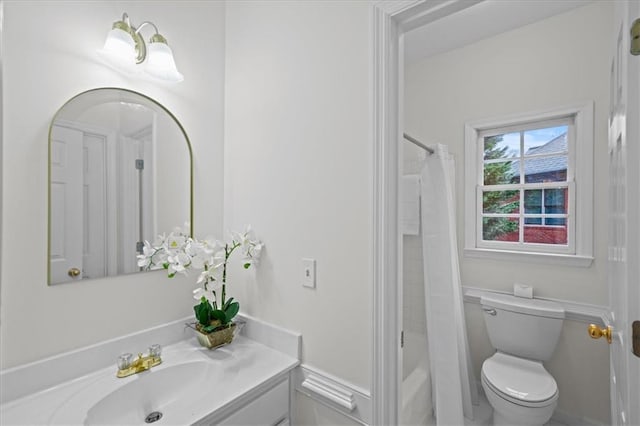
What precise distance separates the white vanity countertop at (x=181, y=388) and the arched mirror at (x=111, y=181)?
37 cm

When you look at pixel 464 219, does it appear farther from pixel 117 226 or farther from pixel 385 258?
pixel 117 226

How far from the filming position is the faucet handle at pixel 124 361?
1.13 meters

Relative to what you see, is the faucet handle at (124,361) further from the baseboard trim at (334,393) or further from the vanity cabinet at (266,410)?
the baseboard trim at (334,393)

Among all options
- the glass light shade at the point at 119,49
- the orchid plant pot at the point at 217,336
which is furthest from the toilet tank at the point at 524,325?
the glass light shade at the point at 119,49

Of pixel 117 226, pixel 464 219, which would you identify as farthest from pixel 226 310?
pixel 464 219

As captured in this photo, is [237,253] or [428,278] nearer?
[237,253]

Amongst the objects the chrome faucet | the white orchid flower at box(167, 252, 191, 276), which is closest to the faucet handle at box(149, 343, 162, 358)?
the chrome faucet

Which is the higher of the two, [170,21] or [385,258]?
[170,21]

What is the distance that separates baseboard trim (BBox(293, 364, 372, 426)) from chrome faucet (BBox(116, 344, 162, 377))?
21.5 inches

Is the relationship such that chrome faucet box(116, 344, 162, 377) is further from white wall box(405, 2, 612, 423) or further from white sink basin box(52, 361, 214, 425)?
white wall box(405, 2, 612, 423)

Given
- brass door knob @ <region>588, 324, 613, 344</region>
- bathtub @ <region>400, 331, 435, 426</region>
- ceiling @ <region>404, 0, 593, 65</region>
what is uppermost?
ceiling @ <region>404, 0, 593, 65</region>

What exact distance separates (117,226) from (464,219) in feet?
7.32

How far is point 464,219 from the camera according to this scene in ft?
7.80

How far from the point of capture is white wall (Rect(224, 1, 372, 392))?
43.6 inches
